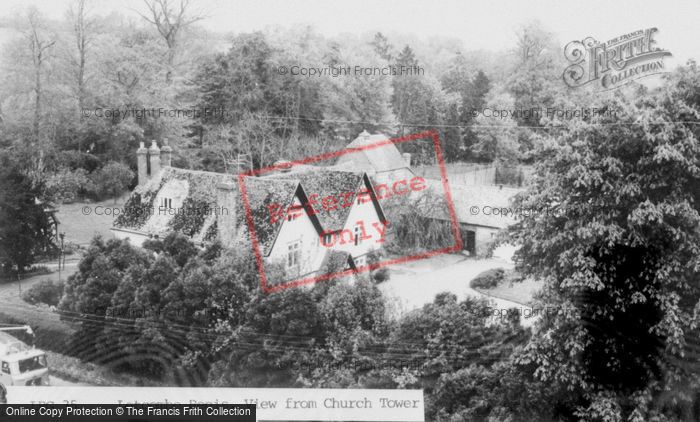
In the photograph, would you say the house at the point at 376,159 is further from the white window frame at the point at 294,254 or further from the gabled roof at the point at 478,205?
the white window frame at the point at 294,254

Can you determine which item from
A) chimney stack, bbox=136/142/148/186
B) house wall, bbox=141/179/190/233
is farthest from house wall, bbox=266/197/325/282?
chimney stack, bbox=136/142/148/186

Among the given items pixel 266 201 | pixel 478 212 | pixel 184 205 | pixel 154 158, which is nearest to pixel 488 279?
pixel 478 212

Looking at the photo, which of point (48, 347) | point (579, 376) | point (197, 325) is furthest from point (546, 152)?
point (48, 347)

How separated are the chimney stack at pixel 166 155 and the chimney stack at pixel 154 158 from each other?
0.03m

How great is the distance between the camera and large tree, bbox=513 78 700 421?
451 centimetres

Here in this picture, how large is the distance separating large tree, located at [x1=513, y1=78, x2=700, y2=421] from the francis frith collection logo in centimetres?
32

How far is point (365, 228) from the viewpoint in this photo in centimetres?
549

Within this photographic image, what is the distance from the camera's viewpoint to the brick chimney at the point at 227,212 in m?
5.31

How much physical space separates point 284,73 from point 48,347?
312cm

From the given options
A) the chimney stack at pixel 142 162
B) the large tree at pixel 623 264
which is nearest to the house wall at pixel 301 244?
the chimney stack at pixel 142 162

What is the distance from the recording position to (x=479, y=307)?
5.18 metres

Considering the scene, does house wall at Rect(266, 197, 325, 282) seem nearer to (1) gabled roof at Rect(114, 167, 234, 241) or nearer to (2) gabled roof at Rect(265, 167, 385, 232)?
(2) gabled roof at Rect(265, 167, 385, 232)

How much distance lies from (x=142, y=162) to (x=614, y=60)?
4023 mm
